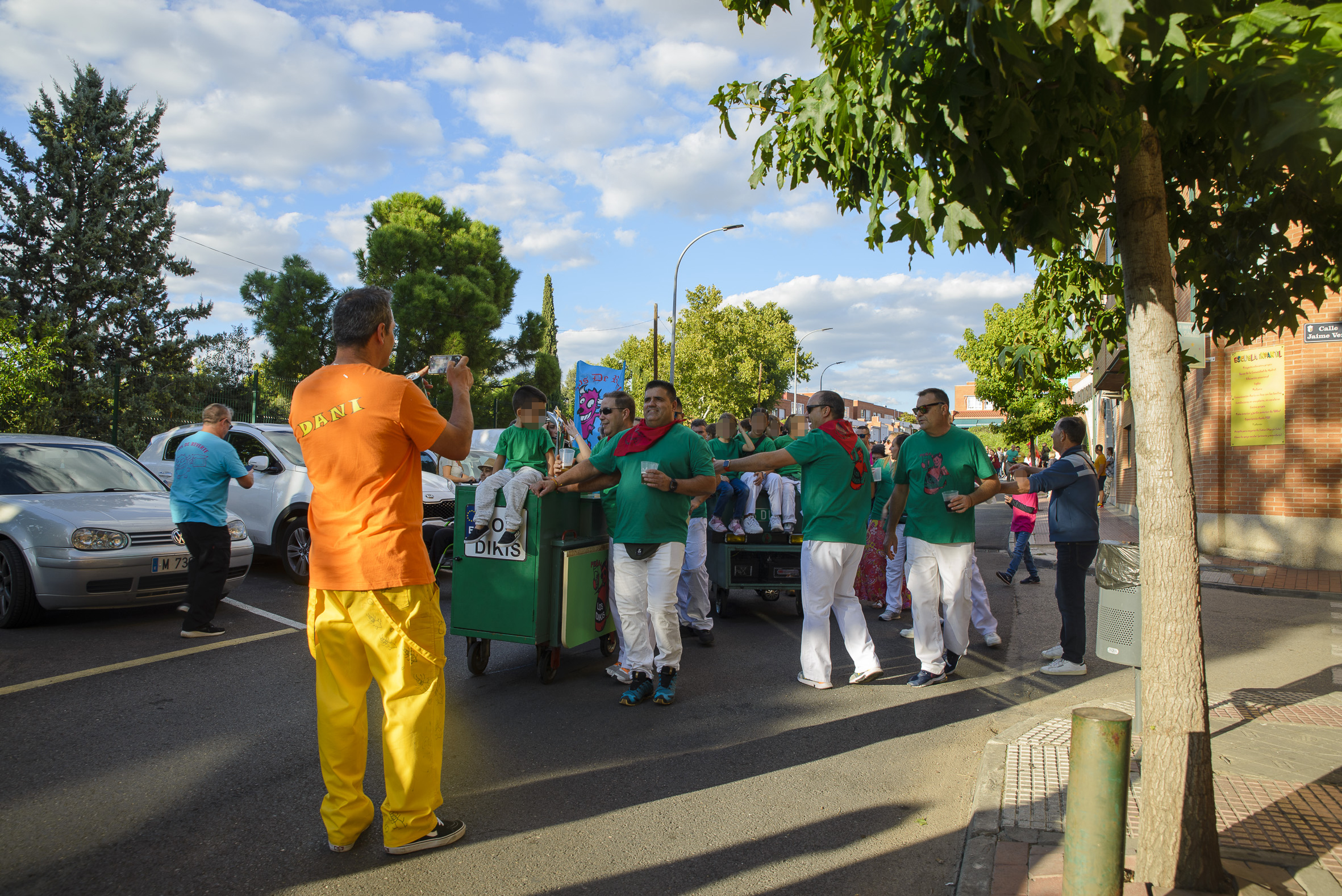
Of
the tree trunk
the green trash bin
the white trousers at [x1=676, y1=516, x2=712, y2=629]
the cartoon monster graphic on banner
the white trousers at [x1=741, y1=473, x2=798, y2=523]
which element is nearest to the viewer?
the tree trunk

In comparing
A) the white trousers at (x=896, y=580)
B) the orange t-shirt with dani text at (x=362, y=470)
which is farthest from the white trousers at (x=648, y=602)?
the white trousers at (x=896, y=580)

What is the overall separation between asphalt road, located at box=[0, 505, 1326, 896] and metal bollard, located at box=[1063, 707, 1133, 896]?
74 centimetres

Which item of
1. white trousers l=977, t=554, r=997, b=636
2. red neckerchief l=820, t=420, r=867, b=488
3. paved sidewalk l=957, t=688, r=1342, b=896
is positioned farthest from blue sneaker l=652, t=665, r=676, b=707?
white trousers l=977, t=554, r=997, b=636

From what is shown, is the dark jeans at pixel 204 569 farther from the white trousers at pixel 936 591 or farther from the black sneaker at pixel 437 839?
the white trousers at pixel 936 591

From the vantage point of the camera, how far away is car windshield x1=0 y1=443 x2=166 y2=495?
7.45 m

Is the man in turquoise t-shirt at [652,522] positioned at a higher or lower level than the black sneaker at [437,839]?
higher

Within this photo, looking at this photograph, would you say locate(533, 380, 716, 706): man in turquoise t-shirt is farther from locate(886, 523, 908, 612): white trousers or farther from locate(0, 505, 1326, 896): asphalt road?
locate(886, 523, 908, 612): white trousers

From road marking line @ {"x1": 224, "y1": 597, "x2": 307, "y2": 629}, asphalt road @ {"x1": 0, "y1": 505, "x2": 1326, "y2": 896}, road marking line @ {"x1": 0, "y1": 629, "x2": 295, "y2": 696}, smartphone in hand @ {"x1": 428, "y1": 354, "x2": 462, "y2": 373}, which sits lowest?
asphalt road @ {"x1": 0, "y1": 505, "x2": 1326, "y2": 896}

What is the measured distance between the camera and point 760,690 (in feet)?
18.6

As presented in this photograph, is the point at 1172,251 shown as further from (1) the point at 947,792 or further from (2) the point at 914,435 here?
(1) the point at 947,792

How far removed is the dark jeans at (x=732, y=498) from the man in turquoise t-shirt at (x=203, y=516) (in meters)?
4.24

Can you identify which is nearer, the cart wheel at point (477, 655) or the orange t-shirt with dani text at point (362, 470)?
the orange t-shirt with dani text at point (362, 470)

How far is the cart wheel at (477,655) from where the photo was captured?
19.4ft

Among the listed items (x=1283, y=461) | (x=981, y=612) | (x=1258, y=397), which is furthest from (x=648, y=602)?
(x=1258, y=397)
